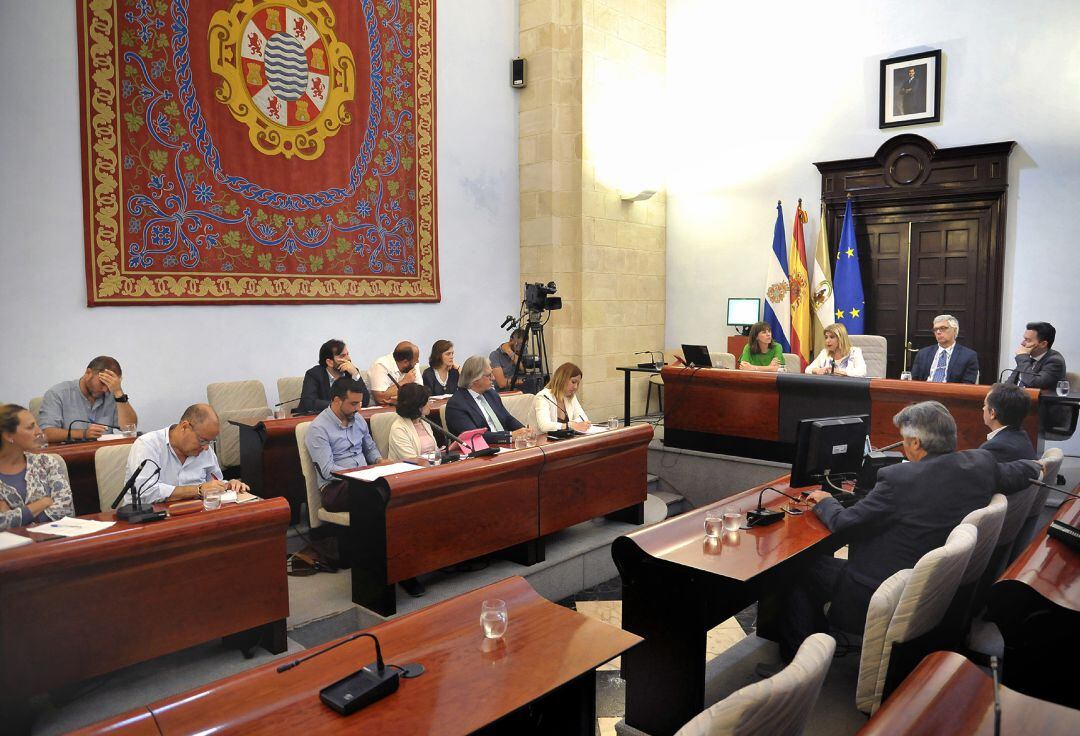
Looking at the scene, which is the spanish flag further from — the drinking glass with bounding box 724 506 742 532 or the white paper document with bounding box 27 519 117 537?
the white paper document with bounding box 27 519 117 537

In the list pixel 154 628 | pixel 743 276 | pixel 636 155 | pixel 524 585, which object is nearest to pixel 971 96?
pixel 743 276

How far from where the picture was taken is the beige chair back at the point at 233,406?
536cm

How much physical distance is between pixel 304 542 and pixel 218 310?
7.44ft

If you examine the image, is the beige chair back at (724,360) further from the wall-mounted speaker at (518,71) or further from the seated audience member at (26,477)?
the seated audience member at (26,477)

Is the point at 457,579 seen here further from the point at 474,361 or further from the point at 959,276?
the point at 959,276

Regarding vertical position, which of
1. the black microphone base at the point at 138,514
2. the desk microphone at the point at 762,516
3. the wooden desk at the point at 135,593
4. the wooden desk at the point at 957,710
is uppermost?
the black microphone base at the point at 138,514

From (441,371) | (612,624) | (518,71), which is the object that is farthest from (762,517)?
(518,71)

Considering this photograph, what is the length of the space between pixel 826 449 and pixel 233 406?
4184mm

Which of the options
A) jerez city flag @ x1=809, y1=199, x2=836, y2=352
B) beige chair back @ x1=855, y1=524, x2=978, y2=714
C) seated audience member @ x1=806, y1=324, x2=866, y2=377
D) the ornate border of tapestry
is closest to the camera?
beige chair back @ x1=855, y1=524, x2=978, y2=714

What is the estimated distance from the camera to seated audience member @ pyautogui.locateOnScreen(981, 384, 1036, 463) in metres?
3.65

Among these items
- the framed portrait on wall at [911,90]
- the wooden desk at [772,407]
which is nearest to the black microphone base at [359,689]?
the wooden desk at [772,407]

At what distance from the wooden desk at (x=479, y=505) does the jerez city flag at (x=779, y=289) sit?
12.7 ft

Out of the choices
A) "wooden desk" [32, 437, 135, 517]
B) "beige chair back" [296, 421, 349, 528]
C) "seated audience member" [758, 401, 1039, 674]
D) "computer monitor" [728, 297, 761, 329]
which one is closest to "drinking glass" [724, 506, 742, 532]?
"seated audience member" [758, 401, 1039, 674]

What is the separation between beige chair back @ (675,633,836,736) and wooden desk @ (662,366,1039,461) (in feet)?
13.4
